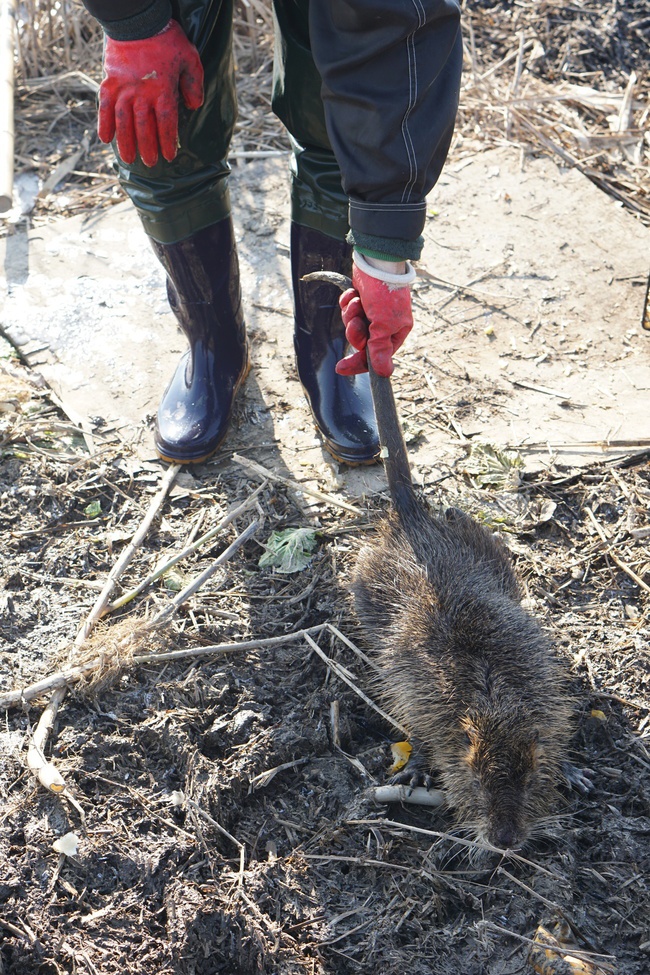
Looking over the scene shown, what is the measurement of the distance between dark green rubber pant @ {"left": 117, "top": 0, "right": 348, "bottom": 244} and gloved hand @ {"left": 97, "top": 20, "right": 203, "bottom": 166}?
0.18m

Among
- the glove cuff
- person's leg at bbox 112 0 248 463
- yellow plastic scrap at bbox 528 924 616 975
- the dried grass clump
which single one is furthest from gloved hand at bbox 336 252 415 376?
the dried grass clump

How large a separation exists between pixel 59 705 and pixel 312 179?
1.99 m

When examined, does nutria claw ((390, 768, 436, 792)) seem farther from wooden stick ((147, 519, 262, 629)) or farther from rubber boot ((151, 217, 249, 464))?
rubber boot ((151, 217, 249, 464))

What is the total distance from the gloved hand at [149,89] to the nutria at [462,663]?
71cm

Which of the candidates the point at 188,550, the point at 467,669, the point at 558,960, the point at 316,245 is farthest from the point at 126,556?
the point at 558,960

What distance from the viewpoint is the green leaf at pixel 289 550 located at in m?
3.00

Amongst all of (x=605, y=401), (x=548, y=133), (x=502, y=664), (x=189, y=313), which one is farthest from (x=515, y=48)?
(x=502, y=664)

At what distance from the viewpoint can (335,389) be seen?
11.3ft

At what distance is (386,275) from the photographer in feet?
8.14

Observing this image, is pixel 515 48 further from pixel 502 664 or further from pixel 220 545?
pixel 502 664

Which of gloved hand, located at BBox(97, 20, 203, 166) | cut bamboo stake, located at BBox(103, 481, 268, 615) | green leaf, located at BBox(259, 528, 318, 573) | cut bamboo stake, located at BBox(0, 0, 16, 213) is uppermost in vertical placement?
gloved hand, located at BBox(97, 20, 203, 166)

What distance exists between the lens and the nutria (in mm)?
2256

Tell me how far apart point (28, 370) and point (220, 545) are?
1.43 metres

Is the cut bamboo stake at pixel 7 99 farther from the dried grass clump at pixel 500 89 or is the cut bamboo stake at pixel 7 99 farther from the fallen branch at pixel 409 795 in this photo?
the fallen branch at pixel 409 795
